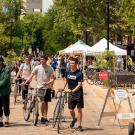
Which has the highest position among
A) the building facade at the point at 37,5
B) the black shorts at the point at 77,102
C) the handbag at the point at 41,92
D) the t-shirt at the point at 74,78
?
the building facade at the point at 37,5

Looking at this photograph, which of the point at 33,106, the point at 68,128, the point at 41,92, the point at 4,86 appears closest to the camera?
the point at 68,128

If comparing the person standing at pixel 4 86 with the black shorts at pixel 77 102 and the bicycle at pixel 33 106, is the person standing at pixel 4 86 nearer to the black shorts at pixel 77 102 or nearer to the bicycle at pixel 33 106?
the bicycle at pixel 33 106

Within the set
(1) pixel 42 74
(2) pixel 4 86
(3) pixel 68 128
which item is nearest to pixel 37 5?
(1) pixel 42 74

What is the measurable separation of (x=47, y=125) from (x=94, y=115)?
3067mm

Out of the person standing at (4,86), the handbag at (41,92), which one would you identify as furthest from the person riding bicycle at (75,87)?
the person standing at (4,86)

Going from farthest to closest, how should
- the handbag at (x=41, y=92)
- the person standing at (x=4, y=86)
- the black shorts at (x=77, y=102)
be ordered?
the handbag at (x=41, y=92), the person standing at (x=4, y=86), the black shorts at (x=77, y=102)

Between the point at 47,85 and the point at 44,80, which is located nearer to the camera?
the point at 47,85

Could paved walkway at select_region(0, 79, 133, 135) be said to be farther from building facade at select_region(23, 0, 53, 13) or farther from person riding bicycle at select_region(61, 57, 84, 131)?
building facade at select_region(23, 0, 53, 13)

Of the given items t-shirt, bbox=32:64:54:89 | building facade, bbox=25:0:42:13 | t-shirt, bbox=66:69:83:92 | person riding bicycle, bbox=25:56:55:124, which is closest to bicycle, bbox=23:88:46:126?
person riding bicycle, bbox=25:56:55:124

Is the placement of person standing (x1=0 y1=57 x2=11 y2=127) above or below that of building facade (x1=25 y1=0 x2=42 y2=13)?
below

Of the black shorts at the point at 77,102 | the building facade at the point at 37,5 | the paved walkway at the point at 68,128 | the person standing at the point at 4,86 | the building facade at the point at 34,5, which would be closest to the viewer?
the paved walkway at the point at 68,128

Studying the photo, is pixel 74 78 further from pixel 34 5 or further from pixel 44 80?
pixel 34 5

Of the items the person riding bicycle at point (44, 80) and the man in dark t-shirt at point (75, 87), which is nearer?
the man in dark t-shirt at point (75, 87)

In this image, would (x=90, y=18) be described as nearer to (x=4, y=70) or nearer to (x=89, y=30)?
(x=89, y=30)
